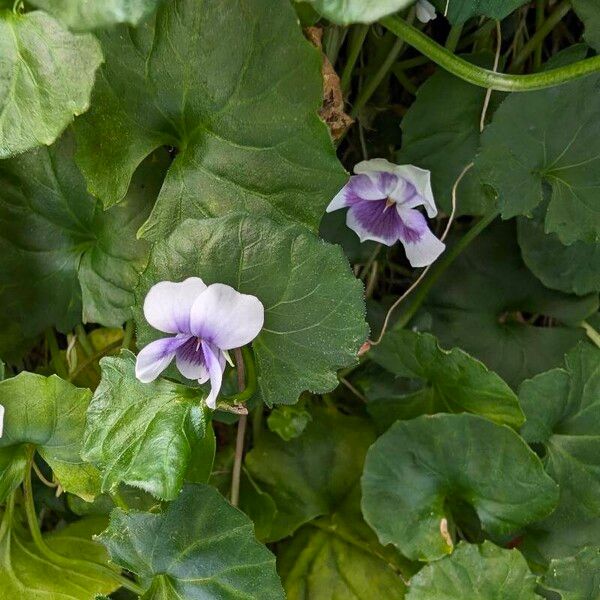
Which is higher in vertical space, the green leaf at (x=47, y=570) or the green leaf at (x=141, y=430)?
the green leaf at (x=141, y=430)

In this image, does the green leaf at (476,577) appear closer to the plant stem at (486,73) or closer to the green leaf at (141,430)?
the green leaf at (141,430)

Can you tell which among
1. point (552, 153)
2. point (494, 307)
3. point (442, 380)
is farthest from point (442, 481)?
point (552, 153)

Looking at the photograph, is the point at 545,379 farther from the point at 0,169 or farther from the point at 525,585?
the point at 0,169

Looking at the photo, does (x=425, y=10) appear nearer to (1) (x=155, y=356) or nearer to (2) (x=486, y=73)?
(2) (x=486, y=73)

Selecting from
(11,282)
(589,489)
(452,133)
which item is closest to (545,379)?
(589,489)

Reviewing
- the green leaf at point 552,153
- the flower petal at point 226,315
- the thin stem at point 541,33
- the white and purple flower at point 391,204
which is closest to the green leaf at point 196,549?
the flower petal at point 226,315
